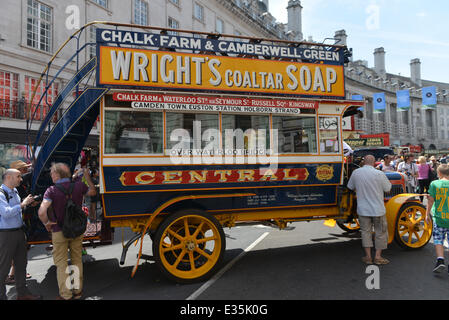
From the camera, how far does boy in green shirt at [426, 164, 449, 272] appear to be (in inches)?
179

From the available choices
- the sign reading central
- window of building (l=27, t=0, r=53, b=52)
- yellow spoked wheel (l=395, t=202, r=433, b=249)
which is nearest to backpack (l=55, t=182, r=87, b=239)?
the sign reading central

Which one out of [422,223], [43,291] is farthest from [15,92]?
[422,223]

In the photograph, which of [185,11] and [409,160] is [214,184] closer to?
[409,160]

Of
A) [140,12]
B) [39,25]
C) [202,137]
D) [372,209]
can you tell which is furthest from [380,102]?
[202,137]

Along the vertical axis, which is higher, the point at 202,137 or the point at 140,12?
the point at 140,12

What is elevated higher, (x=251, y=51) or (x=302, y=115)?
(x=251, y=51)

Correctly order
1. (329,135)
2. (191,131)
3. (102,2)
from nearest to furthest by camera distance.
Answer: (191,131) → (329,135) → (102,2)

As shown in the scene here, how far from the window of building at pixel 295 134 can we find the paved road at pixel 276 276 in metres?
1.87

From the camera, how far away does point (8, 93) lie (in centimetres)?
1430

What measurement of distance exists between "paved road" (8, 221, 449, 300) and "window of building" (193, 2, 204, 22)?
23.1 metres

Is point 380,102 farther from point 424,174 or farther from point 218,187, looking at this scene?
point 218,187

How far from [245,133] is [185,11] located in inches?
881

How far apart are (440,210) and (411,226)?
1.38 meters

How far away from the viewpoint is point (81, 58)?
17.0 metres
